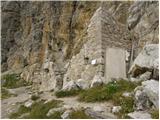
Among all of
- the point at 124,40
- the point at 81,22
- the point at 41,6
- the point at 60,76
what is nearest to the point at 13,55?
the point at 41,6

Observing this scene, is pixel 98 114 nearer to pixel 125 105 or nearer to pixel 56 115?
pixel 125 105

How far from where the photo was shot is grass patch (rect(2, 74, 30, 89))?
36719 mm

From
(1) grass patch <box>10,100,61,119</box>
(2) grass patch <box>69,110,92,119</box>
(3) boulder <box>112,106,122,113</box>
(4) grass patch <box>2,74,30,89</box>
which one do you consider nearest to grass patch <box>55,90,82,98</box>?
(1) grass patch <box>10,100,61,119</box>

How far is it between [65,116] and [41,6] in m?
34.4

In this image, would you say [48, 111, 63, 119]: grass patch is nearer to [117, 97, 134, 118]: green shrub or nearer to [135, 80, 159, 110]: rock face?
[117, 97, 134, 118]: green shrub

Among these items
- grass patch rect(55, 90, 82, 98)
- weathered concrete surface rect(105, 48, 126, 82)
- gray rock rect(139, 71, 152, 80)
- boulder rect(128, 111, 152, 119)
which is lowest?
boulder rect(128, 111, 152, 119)

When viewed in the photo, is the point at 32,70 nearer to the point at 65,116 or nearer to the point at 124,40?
the point at 124,40

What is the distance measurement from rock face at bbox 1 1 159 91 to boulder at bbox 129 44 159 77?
15 centimetres

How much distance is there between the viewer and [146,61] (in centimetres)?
1587

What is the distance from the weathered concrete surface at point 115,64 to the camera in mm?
17609

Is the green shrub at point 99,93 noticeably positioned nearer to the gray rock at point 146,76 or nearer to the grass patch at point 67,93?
the grass patch at point 67,93

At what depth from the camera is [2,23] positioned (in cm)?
5025

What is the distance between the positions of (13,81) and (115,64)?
74.0 feet

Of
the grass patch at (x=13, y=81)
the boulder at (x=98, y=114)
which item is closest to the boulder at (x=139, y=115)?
the boulder at (x=98, y=114)
